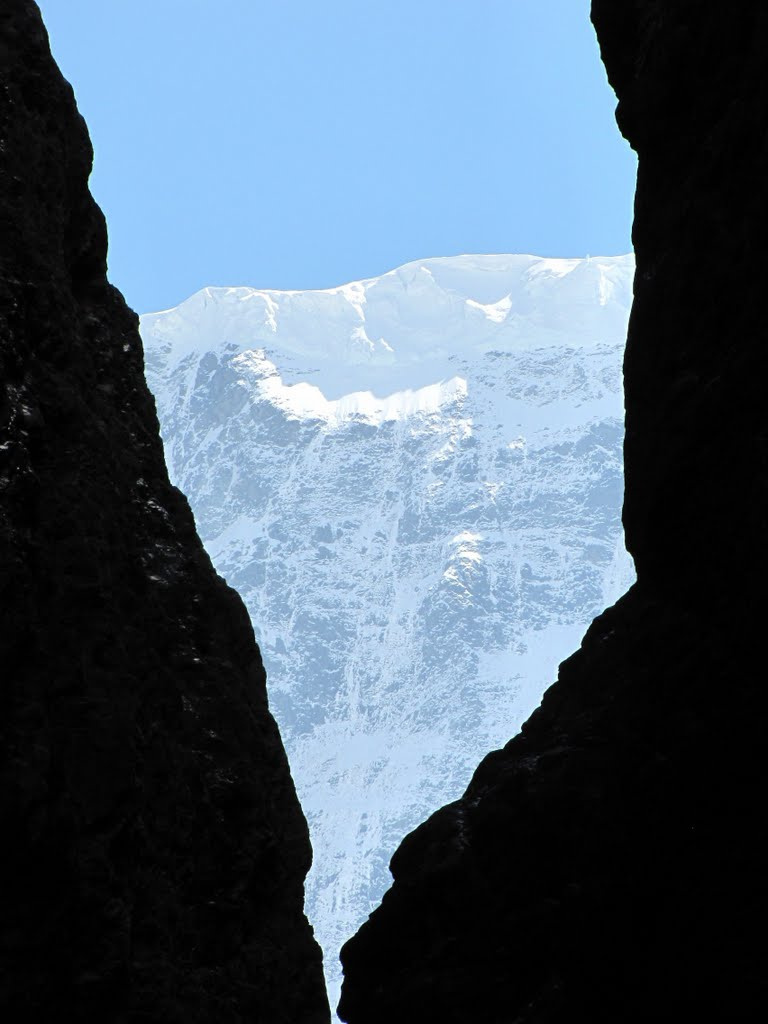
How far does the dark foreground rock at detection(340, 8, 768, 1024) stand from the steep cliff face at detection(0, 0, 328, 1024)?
1.81 metres

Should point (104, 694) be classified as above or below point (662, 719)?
below

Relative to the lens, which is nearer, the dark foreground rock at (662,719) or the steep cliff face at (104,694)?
the steep cliff face at (104,694)

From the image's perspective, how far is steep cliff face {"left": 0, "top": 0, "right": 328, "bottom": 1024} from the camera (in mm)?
8828

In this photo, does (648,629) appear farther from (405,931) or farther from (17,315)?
(17,315)

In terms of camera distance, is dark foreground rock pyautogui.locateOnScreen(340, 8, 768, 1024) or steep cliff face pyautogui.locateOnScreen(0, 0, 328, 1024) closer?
steep cliff face pyautogui.locateOnScreen(0, 0, 328, 1024)

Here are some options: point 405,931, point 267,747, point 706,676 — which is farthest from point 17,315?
point 405,931

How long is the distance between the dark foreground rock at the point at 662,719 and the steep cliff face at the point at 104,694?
5.93 ft

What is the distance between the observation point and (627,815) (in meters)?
13.1

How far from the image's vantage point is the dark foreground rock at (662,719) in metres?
11.4

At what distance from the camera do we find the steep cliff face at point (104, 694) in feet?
29.0

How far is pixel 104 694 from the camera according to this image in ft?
31.6

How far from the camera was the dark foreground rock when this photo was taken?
37.3 feet

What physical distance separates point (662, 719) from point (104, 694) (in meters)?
5.52

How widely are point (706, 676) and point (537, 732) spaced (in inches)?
154
